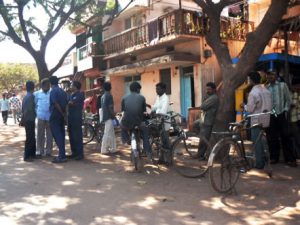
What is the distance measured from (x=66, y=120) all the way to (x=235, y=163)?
14.8 feet

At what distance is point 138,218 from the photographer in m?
5.30

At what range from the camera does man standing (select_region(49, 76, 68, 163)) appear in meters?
9.41

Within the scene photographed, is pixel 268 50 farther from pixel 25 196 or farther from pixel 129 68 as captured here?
pixel 25 196

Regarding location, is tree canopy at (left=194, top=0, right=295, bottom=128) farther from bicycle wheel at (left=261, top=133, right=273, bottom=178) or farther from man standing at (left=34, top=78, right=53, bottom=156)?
man standing at (left=34, top=78, right=53, bottom=156)

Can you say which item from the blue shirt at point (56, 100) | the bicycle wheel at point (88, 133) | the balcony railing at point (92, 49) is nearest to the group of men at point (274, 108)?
the blue shirt at point (56, 100)

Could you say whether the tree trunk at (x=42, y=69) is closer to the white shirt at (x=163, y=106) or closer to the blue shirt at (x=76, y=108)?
the blue shirt at (x=76, y=108)

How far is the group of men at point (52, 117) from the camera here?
9.48 meters

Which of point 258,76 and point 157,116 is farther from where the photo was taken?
point 157,116

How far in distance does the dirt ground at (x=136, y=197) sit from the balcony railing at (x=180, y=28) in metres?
9.80

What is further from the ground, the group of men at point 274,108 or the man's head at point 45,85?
the man's head at point 45,85

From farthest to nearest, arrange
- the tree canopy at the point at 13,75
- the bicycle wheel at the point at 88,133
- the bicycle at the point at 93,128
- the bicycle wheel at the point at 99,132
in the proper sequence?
the tree canopy at the point at 13,75
the bicycle wheel at the point at 88,133
the bicycle at the point at 93,128
the bicycle wheel at the point at 99,132

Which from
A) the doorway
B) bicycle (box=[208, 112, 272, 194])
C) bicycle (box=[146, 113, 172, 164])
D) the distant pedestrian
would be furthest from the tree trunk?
bicycle (box=[208, 112, 272, 194])

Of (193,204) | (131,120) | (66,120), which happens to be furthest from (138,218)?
(66,120)

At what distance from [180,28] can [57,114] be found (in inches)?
380
